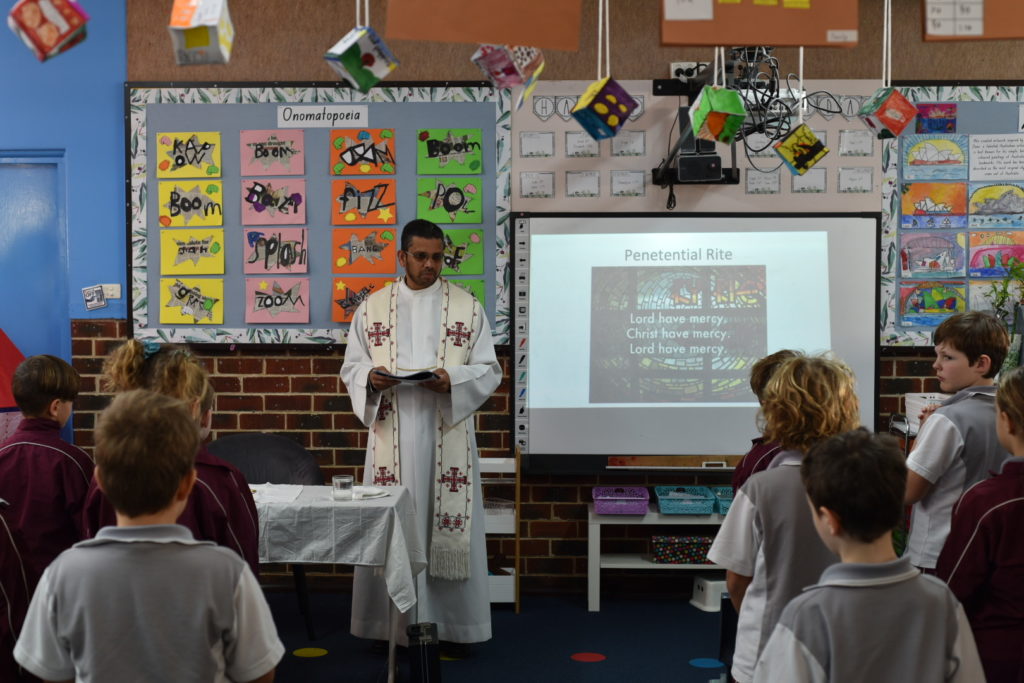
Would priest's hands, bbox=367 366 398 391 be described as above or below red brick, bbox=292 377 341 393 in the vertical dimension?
above

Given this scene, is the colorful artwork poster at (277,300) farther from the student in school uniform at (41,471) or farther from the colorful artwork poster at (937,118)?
the colorful artwork poster at (937,118)

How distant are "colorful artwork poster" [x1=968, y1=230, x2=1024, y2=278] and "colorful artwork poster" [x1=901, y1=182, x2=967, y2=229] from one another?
4.7 inches

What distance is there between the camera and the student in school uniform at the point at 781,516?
7.25ft

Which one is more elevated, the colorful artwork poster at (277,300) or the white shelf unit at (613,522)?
the colorful artwork poster at (277,300)

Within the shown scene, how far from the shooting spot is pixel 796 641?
1.63 metres

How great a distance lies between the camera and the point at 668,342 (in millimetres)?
4953

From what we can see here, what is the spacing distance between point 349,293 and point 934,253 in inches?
111

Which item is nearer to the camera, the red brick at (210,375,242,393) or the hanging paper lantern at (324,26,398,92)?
the hanging paper lantern at (324,26,398,92)

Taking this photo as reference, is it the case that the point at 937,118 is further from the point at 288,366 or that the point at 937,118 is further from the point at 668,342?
the point at 288,366

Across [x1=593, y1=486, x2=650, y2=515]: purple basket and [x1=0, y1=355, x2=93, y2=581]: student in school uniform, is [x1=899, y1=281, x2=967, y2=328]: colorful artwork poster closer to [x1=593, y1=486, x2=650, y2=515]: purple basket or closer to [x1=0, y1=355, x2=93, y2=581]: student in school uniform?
[x1=593, y1=486, x2=650, y2=515]: purple basket

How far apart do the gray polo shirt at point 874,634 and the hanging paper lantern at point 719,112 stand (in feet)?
4.73

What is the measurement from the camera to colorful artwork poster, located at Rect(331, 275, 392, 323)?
16.1 feet

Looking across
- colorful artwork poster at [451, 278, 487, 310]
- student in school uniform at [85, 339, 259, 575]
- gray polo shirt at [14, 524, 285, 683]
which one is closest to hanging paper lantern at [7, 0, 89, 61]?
student in school uniform at [85, 339, 259, 575]

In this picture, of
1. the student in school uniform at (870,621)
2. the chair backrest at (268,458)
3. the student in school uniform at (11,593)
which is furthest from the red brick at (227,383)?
the student in school uniform at (870,621)
